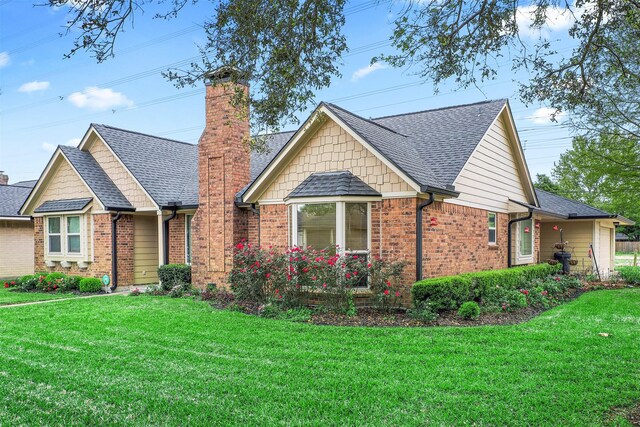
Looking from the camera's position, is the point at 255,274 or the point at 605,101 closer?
the point at 255,274

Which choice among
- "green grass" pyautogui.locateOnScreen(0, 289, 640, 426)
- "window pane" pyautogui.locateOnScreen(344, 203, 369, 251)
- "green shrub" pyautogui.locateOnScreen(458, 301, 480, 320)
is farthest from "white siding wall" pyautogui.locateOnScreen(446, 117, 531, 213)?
"green grass" pyautogui.locateOnScreen(0, 289, 640, 426)

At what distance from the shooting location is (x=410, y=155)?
40.3ft

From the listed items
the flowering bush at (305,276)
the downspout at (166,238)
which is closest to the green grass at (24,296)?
the downspout at (166,238)

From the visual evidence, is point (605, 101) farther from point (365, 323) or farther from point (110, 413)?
point (110, 413)

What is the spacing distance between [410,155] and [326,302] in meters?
4.48

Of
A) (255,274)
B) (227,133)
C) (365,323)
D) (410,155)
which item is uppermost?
(227,133)

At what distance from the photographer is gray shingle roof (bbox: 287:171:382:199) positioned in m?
10.8

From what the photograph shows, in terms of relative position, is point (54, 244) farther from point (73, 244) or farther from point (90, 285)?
point (90, 285)

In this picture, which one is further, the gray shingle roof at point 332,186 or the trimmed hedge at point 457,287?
the gray shingle roof at point 332,186

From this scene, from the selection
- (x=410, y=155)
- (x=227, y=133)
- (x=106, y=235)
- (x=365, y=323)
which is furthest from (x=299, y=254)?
(x=106, y=235)

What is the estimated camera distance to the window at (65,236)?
1688 cm

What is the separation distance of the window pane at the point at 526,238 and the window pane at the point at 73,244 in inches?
592

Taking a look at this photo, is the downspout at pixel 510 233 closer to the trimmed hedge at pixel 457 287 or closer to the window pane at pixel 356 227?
the trimmed hedge at pixel 457 287

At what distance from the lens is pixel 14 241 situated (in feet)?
67.9
